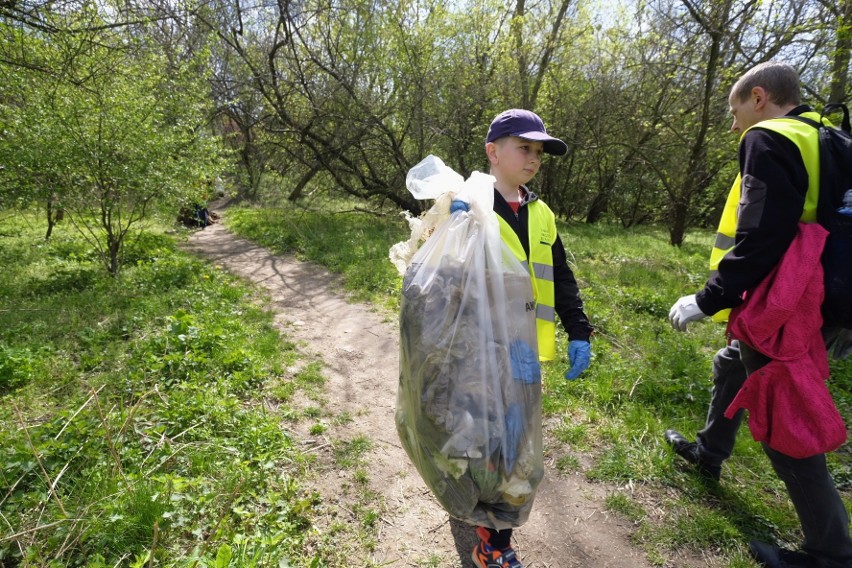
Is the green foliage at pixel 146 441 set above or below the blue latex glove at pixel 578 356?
below

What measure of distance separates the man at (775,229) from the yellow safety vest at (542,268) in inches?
24.7

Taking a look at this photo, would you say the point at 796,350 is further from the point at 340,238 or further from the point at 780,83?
the point at 340,238

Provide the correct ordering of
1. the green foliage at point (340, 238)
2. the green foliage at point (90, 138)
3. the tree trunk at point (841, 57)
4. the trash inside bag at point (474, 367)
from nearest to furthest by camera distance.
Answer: the trash inside bag at point (474, 367), the tree trunk at point (841, 57), the green foliage at point (90, 138), the green foliage at point (340, 238)

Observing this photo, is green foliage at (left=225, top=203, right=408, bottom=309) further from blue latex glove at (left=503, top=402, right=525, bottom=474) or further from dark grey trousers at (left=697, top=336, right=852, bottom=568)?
dark grey trousers at (left=697, top=336, right=852, bottom=568)

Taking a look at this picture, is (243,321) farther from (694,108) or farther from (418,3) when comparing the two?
(694,108)

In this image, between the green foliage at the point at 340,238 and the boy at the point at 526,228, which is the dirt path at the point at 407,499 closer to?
the boy at the point at 526,228

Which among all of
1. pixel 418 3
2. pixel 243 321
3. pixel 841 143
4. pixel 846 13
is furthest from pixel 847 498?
pixel 418 3

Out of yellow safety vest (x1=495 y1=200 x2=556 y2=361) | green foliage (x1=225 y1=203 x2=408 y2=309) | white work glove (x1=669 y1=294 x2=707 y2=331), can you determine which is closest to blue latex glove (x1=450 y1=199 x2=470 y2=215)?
yellow safety vest (x1=495 y1=200 x2=556 y2=361)

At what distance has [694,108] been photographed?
9.42 m

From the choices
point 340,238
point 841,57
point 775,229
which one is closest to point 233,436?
point 775,229

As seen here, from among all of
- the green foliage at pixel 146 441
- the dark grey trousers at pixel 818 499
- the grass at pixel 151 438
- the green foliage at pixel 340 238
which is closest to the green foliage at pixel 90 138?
the grass at pixel 151 438

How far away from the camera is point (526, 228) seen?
1.98 meters

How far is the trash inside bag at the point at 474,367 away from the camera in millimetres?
1621

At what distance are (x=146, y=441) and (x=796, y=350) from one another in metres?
3.29
